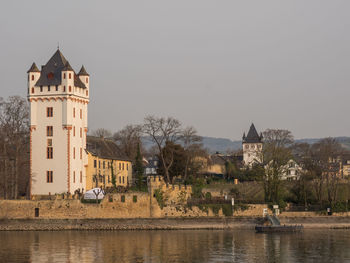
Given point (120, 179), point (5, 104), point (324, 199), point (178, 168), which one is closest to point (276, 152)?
point (324, 199)

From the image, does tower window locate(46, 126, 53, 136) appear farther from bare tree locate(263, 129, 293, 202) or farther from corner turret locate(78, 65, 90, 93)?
bare tree locate(263, 129, 293, 202)

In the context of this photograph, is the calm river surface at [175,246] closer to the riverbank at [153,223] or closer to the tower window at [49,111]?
the riverbank at [153,223]

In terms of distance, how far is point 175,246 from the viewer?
1826 inches

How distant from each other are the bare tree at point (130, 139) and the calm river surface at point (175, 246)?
38529 millimetres

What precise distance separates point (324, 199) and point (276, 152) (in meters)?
7.31

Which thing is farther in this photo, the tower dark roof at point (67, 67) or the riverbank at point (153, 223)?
the tower dark roof at point (67, 67)

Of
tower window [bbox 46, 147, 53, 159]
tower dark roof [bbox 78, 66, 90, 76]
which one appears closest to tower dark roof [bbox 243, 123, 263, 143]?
tower dark roof [bbox 78, 66, 90, 76]

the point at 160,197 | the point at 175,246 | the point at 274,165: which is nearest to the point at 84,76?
the point at 160,197

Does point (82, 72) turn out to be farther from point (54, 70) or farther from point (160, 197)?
point (160, 197)

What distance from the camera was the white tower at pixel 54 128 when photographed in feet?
227

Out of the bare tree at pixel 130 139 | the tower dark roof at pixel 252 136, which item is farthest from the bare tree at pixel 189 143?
the tower dark roof at pixel 252 136

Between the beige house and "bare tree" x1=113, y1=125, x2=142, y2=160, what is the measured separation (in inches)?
220

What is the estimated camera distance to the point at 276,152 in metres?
70.5

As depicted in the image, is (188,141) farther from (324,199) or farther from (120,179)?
(324,199)
